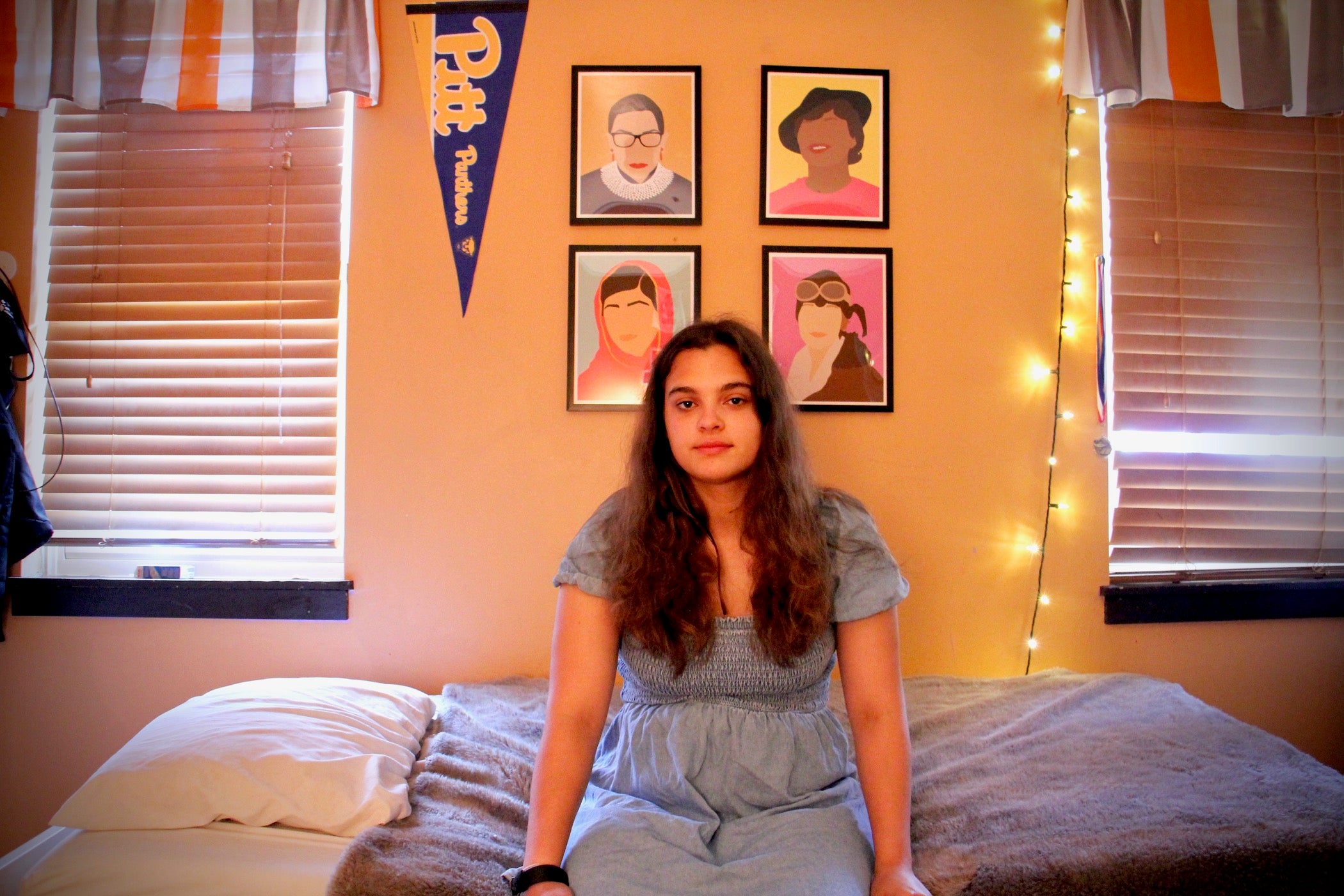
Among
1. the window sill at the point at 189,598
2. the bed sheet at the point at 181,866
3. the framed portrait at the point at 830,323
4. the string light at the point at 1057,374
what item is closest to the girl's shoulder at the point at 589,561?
the bed sheet at the point at 181,866

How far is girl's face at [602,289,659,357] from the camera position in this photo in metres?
2.03

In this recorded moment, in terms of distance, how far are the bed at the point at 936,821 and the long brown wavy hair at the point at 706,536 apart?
436 mm

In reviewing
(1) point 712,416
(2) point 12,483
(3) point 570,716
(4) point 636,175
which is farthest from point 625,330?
(2) point 12,483

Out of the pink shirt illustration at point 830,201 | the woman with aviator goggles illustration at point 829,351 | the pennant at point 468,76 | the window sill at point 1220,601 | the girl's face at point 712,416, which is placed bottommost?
the window sill at point 1220,601

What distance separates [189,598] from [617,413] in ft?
4.23

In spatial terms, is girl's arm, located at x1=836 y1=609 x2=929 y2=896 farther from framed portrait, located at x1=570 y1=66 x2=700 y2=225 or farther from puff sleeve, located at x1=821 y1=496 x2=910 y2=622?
framed portrait, located at x1=570 y1=66 x2=700 y2=225

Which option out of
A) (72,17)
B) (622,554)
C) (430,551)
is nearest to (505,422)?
(430,551)

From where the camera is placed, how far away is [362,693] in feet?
5.35

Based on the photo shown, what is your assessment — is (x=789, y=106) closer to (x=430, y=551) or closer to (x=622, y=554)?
(x=622, y=554)

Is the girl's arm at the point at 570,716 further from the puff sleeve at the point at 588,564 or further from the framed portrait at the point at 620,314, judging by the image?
the framed portrait at the point at 620,314

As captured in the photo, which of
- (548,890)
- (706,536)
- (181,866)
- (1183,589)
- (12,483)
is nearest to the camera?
(548,890)

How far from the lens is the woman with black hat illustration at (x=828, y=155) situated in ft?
6.79

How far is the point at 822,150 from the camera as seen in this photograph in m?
2.07

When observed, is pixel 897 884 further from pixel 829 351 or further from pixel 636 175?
pixel 636 175
